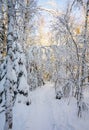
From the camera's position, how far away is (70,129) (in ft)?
32.7

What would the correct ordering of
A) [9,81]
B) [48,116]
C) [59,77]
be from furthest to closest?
[59,77] < [48,116] < [9,81]

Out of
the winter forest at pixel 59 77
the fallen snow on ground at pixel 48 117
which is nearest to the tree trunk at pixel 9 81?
the winter forest at pixel 59 77

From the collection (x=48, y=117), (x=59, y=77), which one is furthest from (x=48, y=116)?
(x=59, y=77)

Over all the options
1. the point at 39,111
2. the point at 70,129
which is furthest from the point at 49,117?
the point at 70,129

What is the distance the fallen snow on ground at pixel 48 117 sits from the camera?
1030 centimetres

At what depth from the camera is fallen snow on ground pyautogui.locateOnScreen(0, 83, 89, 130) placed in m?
10.3

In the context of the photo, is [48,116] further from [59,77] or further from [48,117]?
[59,77]

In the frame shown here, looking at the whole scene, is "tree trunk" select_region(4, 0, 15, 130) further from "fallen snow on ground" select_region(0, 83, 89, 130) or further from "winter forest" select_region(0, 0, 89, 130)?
"fallen snow on ground" select_region(0, 83, 89, 130)

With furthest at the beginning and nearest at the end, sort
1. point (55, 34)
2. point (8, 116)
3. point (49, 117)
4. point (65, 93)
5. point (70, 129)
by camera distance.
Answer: point (65, 93) < point (55, 34) < point (49, 117) < point (70, 129) < point (8, 116)

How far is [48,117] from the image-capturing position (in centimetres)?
1152

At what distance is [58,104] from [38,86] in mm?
5852

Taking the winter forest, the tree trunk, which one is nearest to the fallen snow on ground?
the winter forest

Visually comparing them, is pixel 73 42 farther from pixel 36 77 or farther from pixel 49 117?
pixel 36 77

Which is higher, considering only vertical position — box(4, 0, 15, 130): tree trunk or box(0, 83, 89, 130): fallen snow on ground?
box(4, 0, 15, 130): tree trunk
